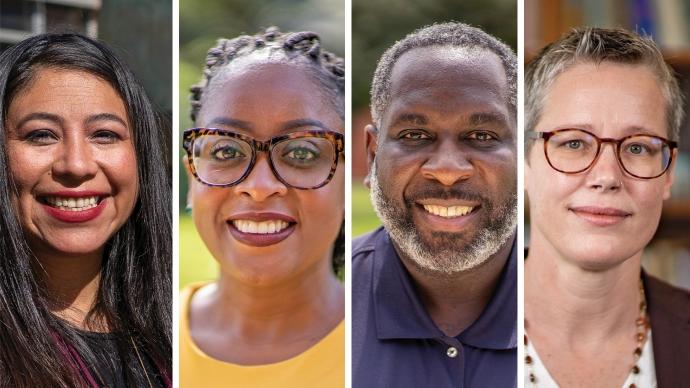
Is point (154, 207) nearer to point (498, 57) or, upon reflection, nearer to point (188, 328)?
point (188, 328)

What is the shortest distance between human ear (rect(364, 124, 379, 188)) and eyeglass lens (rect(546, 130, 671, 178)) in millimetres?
589

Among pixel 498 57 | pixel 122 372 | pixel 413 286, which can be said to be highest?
pixel 498 57

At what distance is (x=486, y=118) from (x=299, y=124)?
61cm

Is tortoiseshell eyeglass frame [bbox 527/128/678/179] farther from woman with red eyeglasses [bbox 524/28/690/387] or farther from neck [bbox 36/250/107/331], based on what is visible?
neck [bbox 36/250/107/331]

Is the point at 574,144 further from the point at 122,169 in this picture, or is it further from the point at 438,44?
the point at 122,169

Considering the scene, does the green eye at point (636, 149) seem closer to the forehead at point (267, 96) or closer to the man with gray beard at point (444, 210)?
the man with gray beard at point (444, 210)

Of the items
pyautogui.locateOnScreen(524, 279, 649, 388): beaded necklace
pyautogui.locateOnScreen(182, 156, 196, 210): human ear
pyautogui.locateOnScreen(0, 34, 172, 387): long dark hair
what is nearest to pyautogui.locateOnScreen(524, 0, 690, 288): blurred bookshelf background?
pyautogui.locateOnScreen(524, 279, 649, 388): beaded necklace

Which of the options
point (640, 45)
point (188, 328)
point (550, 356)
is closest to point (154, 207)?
point (188, 328)

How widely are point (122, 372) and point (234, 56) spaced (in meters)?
1.11

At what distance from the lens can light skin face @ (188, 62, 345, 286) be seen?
3.06 metres

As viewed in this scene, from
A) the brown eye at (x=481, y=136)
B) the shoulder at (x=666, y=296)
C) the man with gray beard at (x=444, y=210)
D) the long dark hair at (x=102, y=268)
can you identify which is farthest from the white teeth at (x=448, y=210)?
the long dark hair at (x=102, y=268)

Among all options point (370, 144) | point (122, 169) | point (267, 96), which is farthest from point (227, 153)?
point (370, 144)

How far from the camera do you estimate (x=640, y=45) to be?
9.91ft

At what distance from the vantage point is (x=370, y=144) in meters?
3.11
